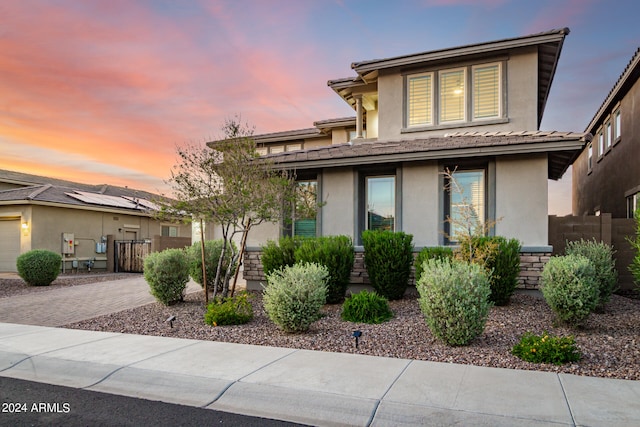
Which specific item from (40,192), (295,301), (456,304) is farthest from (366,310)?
(40,192)

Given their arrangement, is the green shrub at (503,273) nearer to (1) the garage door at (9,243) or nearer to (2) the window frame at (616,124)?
(2) the window frame at (616,124)

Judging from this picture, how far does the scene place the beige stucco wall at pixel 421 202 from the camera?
38.0ft

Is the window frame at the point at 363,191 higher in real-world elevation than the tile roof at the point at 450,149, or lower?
lower

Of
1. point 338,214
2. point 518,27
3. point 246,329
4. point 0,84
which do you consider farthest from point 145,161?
point 518,27

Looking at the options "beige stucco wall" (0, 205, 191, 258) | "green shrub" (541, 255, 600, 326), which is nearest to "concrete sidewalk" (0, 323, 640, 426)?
"green shrub" (541, 255, 600, 326)

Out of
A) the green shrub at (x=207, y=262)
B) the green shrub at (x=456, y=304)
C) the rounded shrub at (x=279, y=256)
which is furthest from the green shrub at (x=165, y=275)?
the green shrub at (x=456, y=304)

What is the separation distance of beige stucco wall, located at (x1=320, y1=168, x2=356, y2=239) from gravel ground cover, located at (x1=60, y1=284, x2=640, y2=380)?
10.0 ft

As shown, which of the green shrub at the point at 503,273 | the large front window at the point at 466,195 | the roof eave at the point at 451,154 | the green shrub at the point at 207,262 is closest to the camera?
the green shrub at the point at 503,273

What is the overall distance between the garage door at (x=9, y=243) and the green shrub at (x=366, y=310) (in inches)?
749

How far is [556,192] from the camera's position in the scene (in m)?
25.2

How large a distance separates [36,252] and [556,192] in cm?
2562

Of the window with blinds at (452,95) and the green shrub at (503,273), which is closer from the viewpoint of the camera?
the green shrub at (503,273)

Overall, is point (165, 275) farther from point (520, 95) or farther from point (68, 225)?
point (68, 225)

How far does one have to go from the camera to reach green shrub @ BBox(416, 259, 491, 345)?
20.7ft
